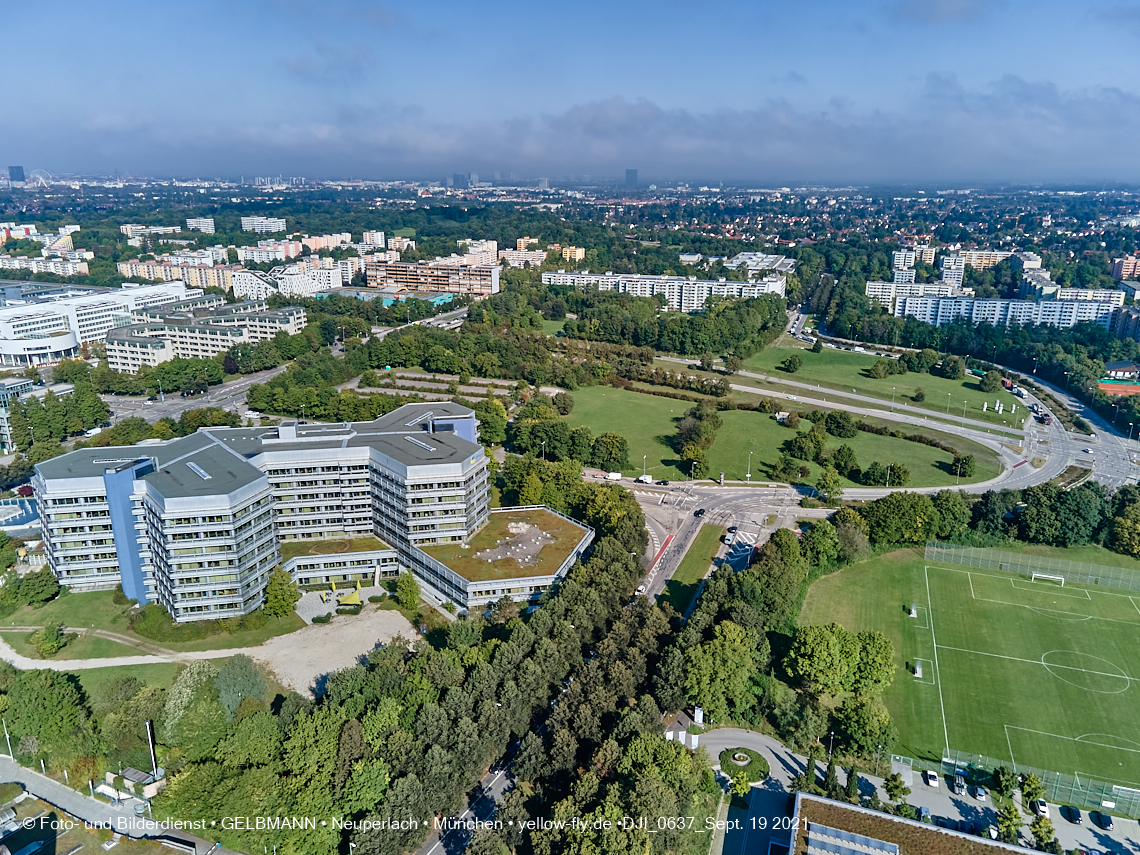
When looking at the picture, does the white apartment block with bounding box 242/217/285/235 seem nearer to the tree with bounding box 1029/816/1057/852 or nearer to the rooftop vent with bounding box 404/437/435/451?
the rooftop vent with bounding box 404/437/435/451

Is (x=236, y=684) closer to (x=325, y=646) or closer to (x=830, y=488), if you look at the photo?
(x=325, y=646)

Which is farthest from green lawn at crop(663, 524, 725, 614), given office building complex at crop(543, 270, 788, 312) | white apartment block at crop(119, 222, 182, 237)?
white apartment block at crop(119, 222, 182, 237)

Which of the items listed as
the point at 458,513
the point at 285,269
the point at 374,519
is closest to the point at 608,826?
the point at 458,513

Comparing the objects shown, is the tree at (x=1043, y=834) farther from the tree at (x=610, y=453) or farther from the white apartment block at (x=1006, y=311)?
the white apartment block at (x=1006, y=311)

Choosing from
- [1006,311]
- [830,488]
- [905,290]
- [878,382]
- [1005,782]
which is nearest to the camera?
[1005,782]

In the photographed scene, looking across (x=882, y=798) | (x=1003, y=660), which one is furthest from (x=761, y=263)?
(x=882, y=798)

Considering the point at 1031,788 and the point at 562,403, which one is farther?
the point at 562,403

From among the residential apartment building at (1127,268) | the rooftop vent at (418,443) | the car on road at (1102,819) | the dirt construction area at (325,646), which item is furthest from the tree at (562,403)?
the residential apartment building at (1127,268)
